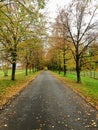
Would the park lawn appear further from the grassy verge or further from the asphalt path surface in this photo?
the grassy verge

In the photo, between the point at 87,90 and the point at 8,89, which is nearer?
the point at 8,89

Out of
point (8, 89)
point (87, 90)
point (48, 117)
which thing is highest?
point (8, 89)

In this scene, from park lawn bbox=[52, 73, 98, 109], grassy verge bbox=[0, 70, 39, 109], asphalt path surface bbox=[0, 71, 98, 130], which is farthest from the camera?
park lawn bbox=[52, 73, 98, 109]

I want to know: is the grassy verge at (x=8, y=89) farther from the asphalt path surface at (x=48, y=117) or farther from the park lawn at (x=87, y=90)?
the park lawn at (x=87, y=90)

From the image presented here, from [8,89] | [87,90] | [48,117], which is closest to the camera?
[48,117]

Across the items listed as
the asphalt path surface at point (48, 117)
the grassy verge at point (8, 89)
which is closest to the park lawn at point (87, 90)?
the asphalt path surface at point (48, 117)

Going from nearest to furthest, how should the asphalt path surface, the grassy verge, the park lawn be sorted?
the asphalt path surface
the grassy verge
the park lawn

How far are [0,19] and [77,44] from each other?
14.5 m

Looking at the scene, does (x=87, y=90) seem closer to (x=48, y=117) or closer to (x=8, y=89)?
(x=8, y=89)

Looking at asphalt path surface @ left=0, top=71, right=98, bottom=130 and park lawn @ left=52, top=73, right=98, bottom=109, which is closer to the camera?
asphalt path surface @ left=0, top=71, right=98, bottom=130

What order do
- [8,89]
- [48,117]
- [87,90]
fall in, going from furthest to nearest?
[87,90] < [8,89] < [48,117]

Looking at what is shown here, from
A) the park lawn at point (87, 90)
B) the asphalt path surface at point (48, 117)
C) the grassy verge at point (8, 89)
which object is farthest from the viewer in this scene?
the park lawn at point (87, 90)

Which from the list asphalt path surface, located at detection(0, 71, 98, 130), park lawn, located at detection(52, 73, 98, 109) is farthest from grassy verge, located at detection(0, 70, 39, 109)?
park lawn, located at detection(52, 73, 98, 109)

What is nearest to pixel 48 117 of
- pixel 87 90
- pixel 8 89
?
pixel 8 89
